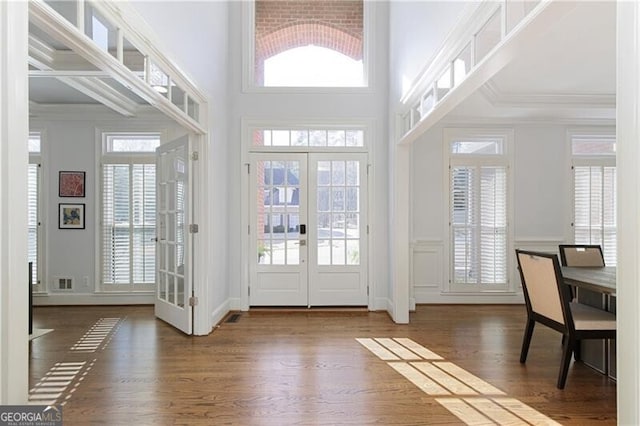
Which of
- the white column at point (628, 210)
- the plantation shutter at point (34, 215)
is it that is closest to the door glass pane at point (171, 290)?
the plantation shutter at point (34, 215)

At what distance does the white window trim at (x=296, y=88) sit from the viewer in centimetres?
485

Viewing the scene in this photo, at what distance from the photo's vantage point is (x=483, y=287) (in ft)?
17.0

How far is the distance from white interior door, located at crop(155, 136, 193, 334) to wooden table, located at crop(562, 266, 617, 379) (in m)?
3.35

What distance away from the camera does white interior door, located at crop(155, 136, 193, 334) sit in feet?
12.5

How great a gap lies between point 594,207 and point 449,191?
6.65ft

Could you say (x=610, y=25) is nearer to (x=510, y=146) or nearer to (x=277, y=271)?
(x=510, y=146)

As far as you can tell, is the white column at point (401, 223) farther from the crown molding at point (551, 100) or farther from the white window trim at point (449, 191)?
the crown molding at point (551, 100)

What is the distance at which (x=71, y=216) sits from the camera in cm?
500

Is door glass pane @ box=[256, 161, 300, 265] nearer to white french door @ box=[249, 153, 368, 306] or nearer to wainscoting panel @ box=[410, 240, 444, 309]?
white french door @ box=[249, 153, 368, 306]

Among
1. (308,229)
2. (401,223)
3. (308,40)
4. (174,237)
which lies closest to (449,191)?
(401,223)

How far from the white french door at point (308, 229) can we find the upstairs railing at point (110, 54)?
135cm

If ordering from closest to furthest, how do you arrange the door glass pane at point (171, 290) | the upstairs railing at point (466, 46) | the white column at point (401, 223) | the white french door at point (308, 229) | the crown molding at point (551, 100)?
the upstairs railing at point (466, 46), the door glass pane at point (171, 290), the white column at point (401, 223), the crown molding at point (551, 100), the white french door at point (308, 229)

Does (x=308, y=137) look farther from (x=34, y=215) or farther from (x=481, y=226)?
(x=34, y=215)

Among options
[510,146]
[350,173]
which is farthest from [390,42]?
[510,146]
